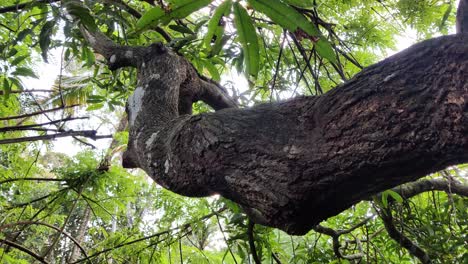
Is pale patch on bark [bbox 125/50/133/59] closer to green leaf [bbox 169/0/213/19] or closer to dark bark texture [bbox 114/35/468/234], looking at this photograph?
dark bark texture [bbox 114/35/468/234]

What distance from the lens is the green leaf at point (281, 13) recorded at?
712 mm

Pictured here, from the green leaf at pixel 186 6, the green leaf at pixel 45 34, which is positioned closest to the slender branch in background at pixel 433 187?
the green leaf at pixel 186 6

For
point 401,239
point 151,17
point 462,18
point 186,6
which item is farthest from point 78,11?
point 401,239

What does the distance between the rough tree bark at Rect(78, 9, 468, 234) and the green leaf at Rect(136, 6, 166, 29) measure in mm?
255

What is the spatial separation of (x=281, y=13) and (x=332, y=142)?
0.28 metres

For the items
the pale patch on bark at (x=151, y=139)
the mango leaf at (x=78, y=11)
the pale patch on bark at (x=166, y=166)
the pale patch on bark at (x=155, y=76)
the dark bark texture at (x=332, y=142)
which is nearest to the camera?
the dark bark texture at (x=332, y=142)

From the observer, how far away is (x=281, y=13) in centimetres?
73

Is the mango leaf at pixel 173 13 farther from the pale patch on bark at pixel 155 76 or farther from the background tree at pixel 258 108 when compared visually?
the pale patch on bark at pixel 155 76

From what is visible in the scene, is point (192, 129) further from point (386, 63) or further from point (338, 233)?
point (338, 233)

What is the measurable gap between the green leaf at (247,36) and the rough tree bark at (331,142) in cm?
14

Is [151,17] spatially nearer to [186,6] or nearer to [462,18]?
[186,6]

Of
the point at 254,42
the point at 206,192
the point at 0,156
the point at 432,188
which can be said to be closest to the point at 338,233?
the point at 432,188

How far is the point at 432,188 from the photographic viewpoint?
1619 millimetres

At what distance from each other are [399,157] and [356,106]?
0.13 meters
